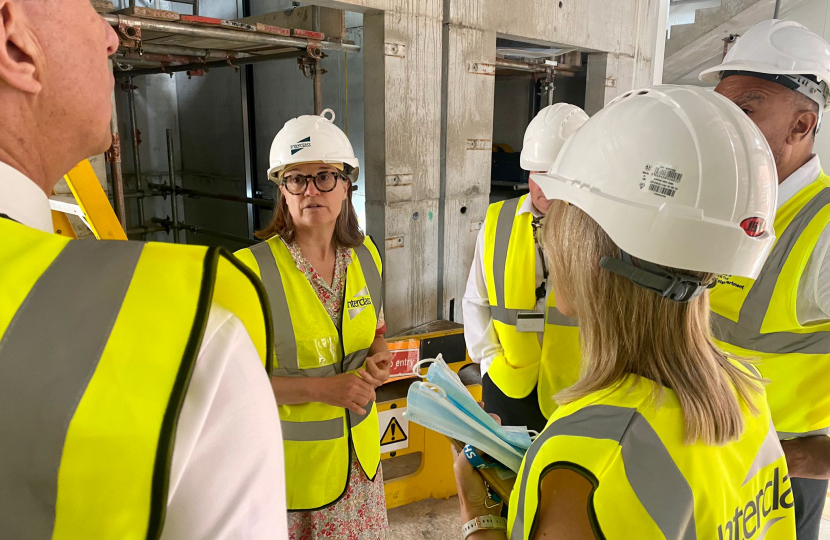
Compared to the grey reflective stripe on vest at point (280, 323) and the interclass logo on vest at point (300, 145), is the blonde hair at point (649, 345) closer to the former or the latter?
the grey reflective stripe on vest at point (280, 323)

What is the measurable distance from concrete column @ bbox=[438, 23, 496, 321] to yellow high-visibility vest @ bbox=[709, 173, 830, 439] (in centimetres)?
324

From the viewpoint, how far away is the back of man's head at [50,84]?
0.61m

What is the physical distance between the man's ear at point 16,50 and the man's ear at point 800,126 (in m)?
2.50

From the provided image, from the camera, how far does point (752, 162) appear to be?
109 centimetres

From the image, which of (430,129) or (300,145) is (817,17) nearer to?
(430,129)

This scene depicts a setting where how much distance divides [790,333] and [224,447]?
83.0 inches

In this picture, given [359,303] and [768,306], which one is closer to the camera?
[768,306]

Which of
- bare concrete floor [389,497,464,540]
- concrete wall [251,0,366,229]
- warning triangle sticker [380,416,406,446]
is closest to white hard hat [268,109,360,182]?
warning triangle sticker [380,416,406,446]

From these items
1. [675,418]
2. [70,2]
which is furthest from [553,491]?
[70,2]

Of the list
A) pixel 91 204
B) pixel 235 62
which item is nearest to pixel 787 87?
pixel 91 204

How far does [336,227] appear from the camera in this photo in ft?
8.11

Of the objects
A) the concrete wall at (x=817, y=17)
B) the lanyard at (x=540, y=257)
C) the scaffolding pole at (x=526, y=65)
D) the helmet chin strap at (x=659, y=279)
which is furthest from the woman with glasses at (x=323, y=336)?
the concrete wall at (x=817, y=17)

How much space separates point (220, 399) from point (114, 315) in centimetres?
13

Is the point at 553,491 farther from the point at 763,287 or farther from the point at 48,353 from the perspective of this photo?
the point at 763,287
